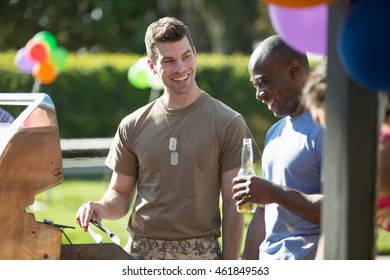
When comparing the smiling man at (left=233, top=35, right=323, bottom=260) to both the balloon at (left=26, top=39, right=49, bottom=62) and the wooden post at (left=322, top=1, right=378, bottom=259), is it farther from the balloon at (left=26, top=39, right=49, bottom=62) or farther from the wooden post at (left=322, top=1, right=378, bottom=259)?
the balloon at (left=26, top=39, right=49, bottom=62)

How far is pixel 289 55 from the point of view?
168 inches

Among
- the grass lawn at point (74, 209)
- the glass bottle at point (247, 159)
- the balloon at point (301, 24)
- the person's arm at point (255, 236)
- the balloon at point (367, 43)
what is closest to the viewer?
the balloon at point (367, 43)

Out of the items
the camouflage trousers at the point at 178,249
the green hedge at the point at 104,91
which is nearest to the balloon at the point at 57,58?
the green hedge at the point at 104,91

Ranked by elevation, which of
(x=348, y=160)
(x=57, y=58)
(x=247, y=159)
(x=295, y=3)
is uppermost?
(x=295, y=3)

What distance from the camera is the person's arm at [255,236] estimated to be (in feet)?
15.0

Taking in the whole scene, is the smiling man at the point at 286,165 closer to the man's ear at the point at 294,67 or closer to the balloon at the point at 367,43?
the man's ear at the point at 294,67

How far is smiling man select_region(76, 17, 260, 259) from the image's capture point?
4723 mm

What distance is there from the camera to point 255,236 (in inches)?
180

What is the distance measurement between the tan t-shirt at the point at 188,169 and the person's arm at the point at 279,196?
75 centimetres

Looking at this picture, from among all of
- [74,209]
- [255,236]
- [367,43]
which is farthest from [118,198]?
[74,209]

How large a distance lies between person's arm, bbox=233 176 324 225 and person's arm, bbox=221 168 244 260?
29.4 inches

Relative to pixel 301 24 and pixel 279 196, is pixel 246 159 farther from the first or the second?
pixel 301 24

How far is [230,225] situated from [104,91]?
1440 centimetres
